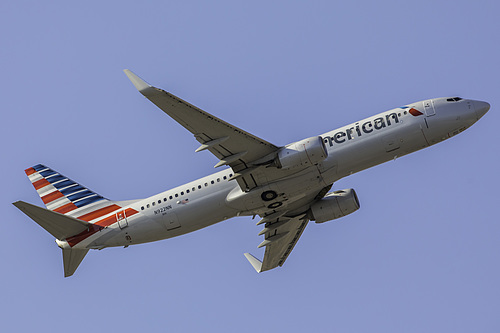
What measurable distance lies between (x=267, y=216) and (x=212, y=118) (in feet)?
36.9

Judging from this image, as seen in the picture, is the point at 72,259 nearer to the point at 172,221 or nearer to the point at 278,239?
the point at 172,221

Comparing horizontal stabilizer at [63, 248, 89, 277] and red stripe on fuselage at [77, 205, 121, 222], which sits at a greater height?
red stripe on fuselage at [77, 205, 121, 222]

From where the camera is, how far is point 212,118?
1633 inches

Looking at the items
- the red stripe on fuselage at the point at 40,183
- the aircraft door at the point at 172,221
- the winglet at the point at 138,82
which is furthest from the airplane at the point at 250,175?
the red stripe on fuselage at the point at 40,183

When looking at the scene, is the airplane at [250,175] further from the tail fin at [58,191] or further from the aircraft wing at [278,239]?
A: the aircraft wing at [278,239]

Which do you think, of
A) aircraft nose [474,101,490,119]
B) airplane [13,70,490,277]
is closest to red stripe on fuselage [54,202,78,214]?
airplane [13,70,490,277]

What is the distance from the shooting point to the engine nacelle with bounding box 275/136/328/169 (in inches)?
1687

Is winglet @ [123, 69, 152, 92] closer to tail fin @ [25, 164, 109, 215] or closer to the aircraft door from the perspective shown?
the aircraft door

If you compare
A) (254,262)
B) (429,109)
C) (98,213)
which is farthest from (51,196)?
(429,109)

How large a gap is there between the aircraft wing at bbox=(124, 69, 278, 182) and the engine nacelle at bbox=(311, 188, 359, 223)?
27.1 feet

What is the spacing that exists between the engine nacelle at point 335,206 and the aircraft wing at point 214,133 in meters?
8.27

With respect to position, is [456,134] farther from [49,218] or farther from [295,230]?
[49,218]

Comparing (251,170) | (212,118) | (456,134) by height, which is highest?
(212,118)

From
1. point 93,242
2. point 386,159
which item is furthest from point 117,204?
point 386,159
